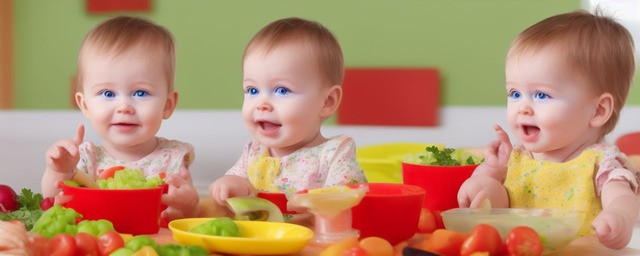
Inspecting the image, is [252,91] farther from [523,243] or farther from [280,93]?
[523,243]

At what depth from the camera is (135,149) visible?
203 cm

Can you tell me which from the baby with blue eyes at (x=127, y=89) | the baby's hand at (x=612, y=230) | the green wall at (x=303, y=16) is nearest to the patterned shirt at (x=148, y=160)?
the baby with blue eyes at (x=127, y=89)

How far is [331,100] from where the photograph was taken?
1.87m

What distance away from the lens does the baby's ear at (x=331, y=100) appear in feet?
6.08

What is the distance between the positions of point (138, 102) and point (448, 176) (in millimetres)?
713

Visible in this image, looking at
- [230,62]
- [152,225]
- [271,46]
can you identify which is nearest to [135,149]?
[271,46]

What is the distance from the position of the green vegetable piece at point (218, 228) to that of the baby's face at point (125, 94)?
0.70 metres

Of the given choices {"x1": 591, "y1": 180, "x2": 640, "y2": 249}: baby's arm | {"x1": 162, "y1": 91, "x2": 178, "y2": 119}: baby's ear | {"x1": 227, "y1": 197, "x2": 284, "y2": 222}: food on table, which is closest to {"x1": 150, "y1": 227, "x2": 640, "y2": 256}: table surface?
{"x1": 591, "y1": 180, "x2": 640, "y2": 249}: baby's arm

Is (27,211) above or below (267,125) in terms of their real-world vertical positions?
below

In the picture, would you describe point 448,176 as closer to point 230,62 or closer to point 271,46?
point 271,46

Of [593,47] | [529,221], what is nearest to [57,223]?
[529,221]

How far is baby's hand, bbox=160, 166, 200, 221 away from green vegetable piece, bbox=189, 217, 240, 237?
0.29 metres

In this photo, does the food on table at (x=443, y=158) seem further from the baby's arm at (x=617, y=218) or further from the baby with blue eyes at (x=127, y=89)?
the baby with blue eyes at (x=127, y=89)

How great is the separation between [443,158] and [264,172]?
Answer: 0.42 m
